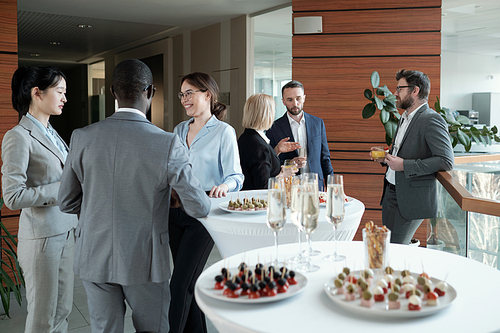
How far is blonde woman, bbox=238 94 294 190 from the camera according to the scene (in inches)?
126

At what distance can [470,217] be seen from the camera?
9.73ft

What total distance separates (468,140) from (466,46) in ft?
10.7

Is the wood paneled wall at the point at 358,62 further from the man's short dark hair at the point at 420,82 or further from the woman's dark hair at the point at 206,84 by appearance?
the woman's dark hair at the point at 206,84

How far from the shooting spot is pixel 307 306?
Result: 115 centimetres

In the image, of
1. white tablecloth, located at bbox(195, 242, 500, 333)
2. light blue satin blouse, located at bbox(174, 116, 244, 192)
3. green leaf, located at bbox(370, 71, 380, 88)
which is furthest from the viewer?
green leaf, located at bbox(370, 71, 380, 88)

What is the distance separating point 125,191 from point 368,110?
12.9 feet

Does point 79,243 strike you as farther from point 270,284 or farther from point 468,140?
point 468,140

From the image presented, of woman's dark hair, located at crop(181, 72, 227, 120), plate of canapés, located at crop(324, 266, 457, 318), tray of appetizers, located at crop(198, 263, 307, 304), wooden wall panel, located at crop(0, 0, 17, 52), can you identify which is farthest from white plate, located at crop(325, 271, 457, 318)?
wooden wall panel, located at crop(0, 0, 17, 52)

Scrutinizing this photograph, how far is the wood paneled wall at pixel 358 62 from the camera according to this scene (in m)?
5.33

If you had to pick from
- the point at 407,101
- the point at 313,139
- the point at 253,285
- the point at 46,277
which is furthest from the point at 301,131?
the point at 253,285

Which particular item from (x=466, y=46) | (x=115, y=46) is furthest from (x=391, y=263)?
(x=115, y=46)

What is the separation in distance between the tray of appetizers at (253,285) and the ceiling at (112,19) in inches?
230

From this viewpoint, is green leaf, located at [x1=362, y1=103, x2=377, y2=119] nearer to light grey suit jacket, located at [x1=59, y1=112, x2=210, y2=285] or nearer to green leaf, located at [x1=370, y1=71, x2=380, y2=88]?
green leaf, located at [x1=370, y1=71, x2=380, y2=88]

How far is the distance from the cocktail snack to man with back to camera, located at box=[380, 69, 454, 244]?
2203mm
